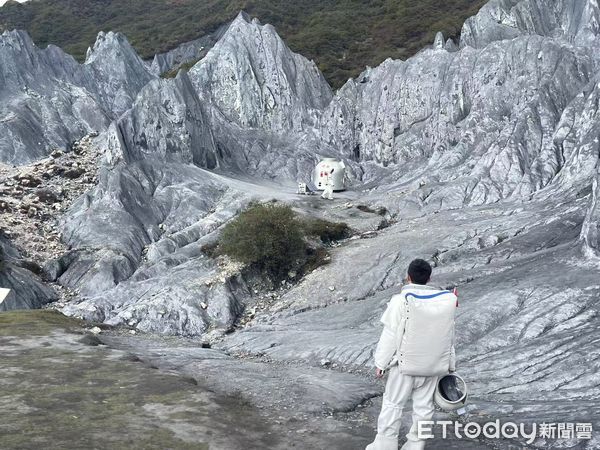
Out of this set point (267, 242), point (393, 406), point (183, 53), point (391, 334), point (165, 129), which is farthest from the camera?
point (183, 53)

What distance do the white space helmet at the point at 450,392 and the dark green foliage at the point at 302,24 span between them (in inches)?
3952

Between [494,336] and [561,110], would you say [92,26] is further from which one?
[494,336]

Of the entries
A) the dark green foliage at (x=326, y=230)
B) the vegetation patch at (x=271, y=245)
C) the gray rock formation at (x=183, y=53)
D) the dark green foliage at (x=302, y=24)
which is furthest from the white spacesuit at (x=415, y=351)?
the gray rock formation at (x=183, y=53)

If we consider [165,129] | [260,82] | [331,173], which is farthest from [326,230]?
[260,82]

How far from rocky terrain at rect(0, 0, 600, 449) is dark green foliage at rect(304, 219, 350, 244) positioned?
155 centimetres

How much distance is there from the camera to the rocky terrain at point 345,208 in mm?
22609

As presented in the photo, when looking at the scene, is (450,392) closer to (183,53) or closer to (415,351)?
(415,351)

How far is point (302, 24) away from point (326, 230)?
119350 mm

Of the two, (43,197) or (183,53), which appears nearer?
(43,197)

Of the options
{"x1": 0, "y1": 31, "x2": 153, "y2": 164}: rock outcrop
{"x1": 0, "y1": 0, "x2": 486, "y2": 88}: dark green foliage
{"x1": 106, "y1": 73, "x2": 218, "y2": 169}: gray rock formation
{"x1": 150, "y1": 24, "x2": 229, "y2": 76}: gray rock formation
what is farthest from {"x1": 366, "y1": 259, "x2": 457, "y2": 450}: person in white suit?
{"x1": 150, "y1": 24, "x2": 229, "y2": 76}: gray rock formation

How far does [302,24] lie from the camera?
156 m

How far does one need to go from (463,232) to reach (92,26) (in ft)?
570

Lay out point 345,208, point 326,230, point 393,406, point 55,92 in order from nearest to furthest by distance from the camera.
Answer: point 393,406 → point 326,230 → point 345,208 → point 55,92

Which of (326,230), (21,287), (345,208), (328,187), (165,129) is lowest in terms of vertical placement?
(345,208)
